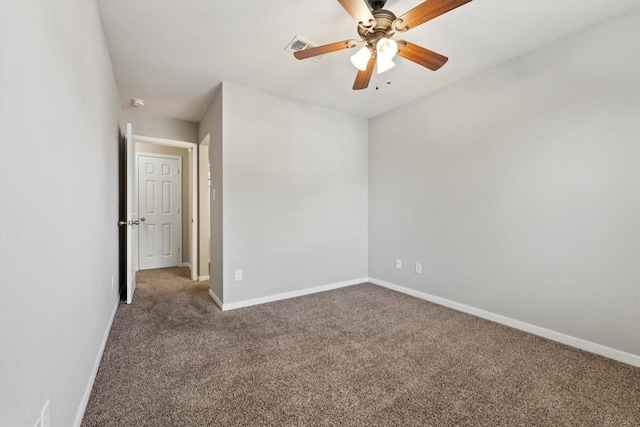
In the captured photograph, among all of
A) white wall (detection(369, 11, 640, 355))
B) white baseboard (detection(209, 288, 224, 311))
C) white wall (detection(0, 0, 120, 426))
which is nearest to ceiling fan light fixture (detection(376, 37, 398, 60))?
white wall (detection(369, 11, 640, 355))

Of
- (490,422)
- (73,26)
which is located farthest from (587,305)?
(73,26)

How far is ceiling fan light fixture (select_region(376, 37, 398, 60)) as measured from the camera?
1858mm

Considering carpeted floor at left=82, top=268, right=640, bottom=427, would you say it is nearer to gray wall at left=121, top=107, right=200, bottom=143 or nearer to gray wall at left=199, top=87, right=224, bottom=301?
gray wall at left=199, top=87, right=224, bottom=301

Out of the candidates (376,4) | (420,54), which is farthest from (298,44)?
(420,54)

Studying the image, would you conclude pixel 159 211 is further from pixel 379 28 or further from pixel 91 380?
pixel 379 28

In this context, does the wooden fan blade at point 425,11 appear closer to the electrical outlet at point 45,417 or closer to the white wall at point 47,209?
the white wall at point 47,209

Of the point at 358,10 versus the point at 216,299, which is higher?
the point at 358,10

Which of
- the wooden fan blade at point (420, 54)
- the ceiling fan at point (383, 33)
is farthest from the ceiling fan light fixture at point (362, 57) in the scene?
the wooden fan blade at point (420, 54)

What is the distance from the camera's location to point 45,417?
97 centimetres

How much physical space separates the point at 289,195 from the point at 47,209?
2.53m

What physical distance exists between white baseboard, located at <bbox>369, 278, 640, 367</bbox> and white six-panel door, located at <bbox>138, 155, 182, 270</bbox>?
4.23 meters

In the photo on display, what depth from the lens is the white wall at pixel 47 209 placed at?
0.75 metres

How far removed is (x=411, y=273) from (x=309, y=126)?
229 cm

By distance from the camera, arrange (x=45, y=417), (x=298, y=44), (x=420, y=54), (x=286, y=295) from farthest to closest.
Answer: (x=286, y=295) → (x=298, y=44) → (x=420, y=54) → (x=45, y=417)
